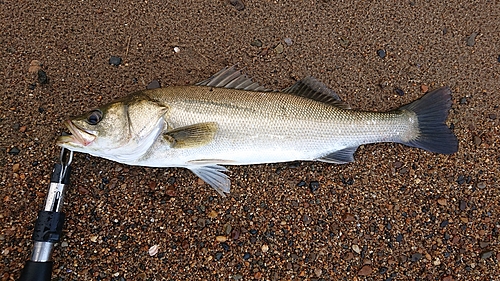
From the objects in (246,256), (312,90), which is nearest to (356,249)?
(246,256)

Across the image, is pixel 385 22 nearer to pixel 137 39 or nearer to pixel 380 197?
pixel 380 197

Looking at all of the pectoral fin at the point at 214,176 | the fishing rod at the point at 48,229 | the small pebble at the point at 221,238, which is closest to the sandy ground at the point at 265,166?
the small pebble at the point at 221,238

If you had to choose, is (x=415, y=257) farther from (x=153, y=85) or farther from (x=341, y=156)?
(x=153, y=85)

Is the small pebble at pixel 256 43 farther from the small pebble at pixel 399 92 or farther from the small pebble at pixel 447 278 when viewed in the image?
the small pebble at pixel 447 278

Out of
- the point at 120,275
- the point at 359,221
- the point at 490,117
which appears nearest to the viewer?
the point at 120,275

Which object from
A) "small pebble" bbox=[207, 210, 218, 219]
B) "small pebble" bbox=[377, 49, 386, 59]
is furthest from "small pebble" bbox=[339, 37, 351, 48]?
"small pebble" bbox=[207, 210, 218, 219]

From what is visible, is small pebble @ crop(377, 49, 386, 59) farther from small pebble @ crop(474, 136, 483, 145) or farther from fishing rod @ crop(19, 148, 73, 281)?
fishing rod @ crop(19, 148, 73, 281)

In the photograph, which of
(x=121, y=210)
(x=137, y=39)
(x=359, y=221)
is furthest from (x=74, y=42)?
(x=359, y=221)
